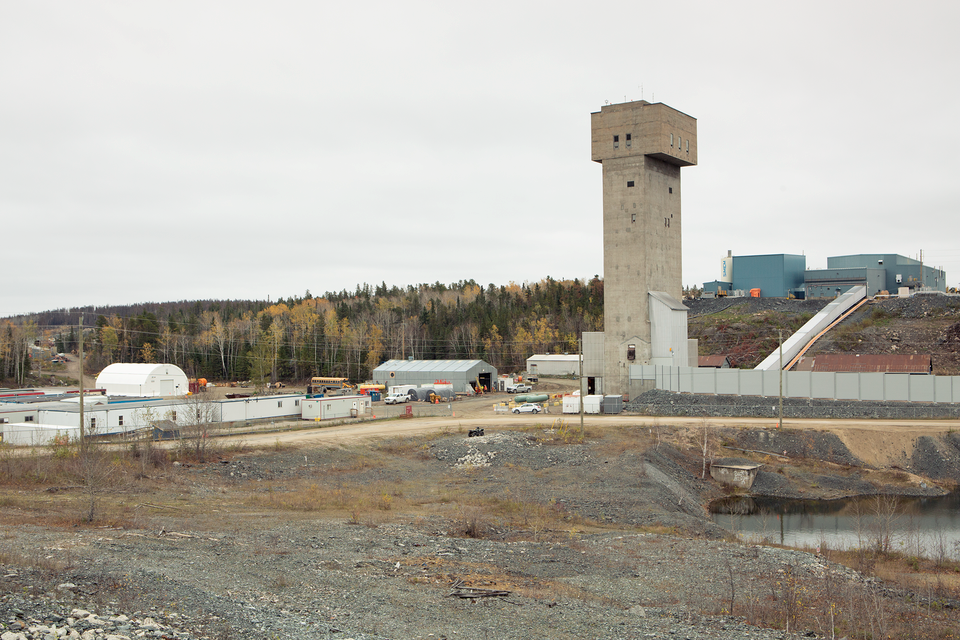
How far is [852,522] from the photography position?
36125 millimetres

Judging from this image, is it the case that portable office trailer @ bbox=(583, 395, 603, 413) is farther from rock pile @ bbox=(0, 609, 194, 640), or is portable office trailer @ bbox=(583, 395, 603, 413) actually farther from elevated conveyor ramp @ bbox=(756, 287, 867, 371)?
rock pile @ bbox=(0, 609, 194, 640)

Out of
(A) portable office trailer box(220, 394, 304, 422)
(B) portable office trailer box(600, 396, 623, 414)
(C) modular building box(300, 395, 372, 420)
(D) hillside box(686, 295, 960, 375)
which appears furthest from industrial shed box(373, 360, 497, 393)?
(D) hillside box(686, 295, 960, 375)

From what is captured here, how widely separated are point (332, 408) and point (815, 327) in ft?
189

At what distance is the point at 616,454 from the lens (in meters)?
45.2

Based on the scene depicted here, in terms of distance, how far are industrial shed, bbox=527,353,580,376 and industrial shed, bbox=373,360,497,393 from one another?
24604mm

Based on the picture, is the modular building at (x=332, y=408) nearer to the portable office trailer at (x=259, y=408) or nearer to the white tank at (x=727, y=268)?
the portable office trailer at (x=259, y=408)

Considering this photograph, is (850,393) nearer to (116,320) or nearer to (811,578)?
(811,578)

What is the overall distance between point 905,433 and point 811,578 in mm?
31435

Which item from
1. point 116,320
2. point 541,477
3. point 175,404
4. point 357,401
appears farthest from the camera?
point 116,320

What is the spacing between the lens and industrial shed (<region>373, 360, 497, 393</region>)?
87.3 metres

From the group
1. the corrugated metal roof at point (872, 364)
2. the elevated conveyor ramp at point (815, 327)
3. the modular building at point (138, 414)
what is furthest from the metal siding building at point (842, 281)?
the modular building at point (138, 414)

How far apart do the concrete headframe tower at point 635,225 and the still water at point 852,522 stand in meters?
28.2

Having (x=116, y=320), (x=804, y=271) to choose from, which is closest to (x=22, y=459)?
(x=804, y=271)

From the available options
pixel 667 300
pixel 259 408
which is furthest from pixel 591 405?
pixel 259 408
